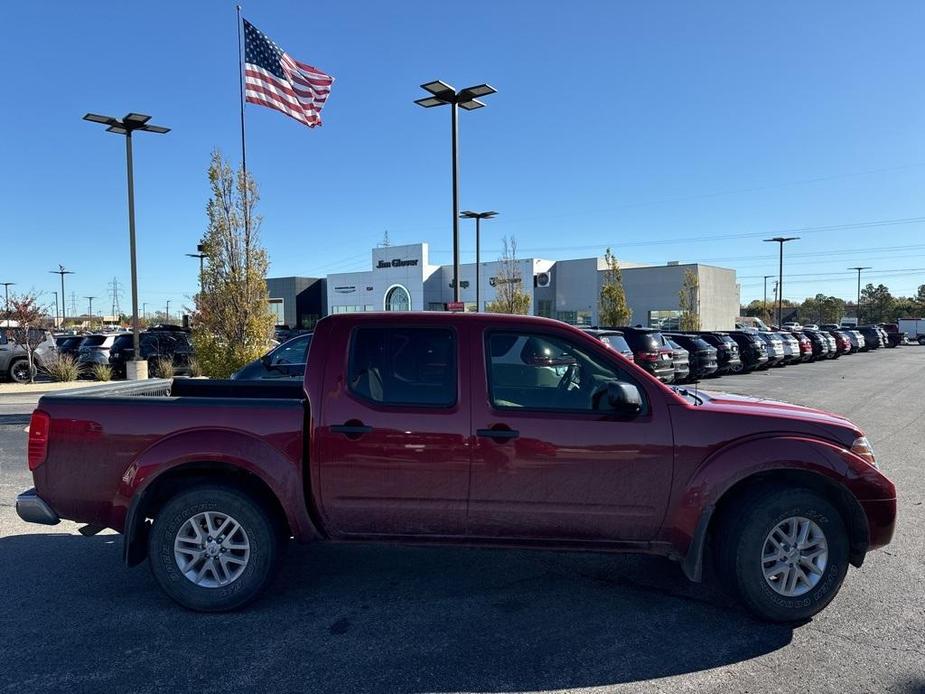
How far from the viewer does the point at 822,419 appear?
4047mm

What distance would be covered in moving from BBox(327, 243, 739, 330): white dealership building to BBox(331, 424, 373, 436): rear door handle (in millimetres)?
41338

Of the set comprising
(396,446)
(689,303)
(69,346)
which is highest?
(689,303)

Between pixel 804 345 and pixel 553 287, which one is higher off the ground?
pixel 553 287

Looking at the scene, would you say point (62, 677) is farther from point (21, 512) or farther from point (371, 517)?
point (371, 517)

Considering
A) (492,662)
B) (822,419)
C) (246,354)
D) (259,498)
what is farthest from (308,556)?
(246,354)

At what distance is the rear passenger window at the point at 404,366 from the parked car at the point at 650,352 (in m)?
12.9

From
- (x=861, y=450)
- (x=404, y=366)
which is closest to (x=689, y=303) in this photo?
(x=861, y=450)

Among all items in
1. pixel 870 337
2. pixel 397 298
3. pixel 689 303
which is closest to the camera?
pixel 870 337

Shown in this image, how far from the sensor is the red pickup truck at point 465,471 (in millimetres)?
3848

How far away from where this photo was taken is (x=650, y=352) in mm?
16594

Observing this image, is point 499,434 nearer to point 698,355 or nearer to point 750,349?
point 698,355

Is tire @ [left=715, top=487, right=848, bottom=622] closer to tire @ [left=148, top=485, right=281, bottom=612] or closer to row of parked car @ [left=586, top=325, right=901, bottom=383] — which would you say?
tire @ [left=148, top=485, right=281, bottom=612]

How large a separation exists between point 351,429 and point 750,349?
23469mm

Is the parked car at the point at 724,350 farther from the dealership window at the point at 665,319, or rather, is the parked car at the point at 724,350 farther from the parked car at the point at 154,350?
the dealership window at the point at 665,319
